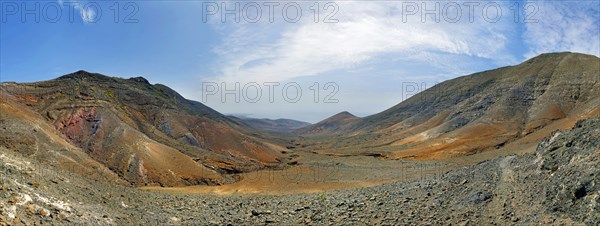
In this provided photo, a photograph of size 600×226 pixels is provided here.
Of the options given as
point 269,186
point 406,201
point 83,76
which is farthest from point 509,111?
point 83,76

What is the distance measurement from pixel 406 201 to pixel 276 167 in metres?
27.6

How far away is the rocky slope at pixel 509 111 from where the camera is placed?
4697 centimetres

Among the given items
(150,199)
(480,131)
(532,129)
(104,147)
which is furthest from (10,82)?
(532,129)

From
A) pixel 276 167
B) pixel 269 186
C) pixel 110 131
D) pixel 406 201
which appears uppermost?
pixel 110 131

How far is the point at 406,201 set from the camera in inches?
535

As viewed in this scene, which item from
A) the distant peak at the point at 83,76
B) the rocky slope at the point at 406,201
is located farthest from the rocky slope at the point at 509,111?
the distant peak at the point at 83,76

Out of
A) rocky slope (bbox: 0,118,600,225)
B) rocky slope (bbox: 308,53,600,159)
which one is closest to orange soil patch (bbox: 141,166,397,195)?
rocky slope (bbox: 0,118,600,225)

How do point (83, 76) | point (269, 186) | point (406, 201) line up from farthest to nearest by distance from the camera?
1. point (83, 76)
2. point (269, 186)
3. point (406, 201)

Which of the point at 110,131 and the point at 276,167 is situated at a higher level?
the point at 110,131

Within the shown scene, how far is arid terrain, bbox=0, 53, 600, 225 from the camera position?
35.4 feet

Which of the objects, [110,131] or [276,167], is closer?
[110,131]

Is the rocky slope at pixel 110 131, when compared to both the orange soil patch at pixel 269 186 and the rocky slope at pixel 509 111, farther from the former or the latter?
the rocky slope at pixel 509 111

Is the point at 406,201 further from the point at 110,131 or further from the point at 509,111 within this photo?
the point at 509,111

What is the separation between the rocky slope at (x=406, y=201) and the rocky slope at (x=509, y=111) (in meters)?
27.8
